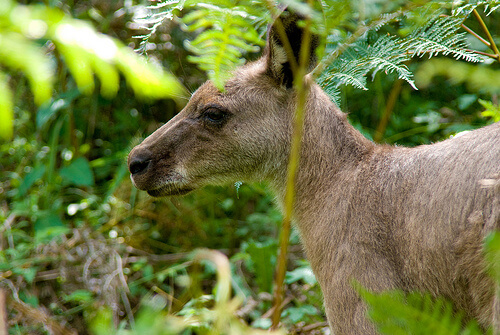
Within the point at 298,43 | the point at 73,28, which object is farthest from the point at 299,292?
the point at 73,28

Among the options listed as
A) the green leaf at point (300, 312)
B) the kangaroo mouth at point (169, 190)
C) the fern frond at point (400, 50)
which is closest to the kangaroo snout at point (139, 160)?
the kangaroo mouth at point (169, 190)

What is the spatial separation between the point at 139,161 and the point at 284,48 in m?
1.19

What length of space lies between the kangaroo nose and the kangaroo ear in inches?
38.8

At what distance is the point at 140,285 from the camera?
4.78 metres

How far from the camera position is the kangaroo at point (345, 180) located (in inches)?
92.4

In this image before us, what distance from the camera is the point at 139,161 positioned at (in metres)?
3.17

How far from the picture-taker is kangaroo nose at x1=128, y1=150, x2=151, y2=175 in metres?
3.17

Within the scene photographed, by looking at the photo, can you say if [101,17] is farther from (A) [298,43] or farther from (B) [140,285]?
(A) [298,43]

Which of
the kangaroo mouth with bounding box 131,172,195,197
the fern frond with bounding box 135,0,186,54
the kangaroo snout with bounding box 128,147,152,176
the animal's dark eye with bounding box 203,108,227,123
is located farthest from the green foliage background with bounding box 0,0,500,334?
the kangaroo mouth with bounding box 131,172,195,197

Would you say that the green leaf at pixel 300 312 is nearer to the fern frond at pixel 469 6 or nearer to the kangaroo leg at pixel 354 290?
the kangaroo leg at pixel 354 290

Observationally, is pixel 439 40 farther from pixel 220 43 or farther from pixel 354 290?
pixel 220 43

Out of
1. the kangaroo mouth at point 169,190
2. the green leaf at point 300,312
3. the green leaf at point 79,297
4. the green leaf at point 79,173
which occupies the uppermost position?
the kangaroo mouth at point 169,190

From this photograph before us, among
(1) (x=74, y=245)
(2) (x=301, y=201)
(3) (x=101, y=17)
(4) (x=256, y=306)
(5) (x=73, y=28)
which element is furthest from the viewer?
(3) (x=101, y=17)

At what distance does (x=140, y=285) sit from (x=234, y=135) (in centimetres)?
231
